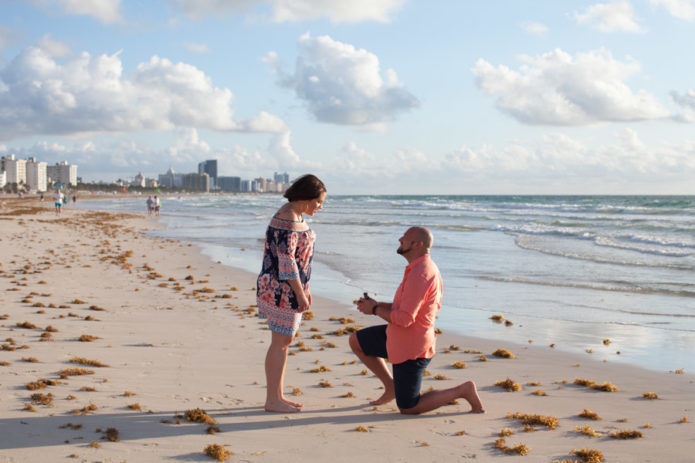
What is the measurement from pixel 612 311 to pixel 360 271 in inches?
240

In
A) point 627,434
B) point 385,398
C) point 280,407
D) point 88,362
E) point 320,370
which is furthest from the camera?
point 320,370

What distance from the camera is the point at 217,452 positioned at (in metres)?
3.54

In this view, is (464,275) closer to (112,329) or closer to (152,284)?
(152,284)

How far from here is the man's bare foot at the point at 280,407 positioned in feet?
14.6

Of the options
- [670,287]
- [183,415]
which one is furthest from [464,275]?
[183,415]

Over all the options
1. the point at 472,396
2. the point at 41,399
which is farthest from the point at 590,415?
the point at 41,399

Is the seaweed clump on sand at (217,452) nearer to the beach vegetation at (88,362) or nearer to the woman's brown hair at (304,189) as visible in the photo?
the woman's brown hair at (304,189)

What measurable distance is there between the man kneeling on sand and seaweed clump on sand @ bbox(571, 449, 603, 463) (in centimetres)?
94

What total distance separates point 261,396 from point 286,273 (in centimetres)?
127

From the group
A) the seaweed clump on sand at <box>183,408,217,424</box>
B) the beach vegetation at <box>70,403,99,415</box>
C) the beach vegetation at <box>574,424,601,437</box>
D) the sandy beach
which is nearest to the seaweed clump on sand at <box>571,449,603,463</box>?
the sandy beach

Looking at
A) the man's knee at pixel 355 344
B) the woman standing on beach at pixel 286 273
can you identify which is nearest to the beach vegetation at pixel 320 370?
the man's knee at pixel 355 344

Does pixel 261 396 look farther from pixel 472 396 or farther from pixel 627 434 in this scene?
pixel 627 434

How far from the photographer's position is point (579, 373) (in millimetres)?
5918

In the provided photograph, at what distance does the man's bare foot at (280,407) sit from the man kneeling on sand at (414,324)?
0.78 m
